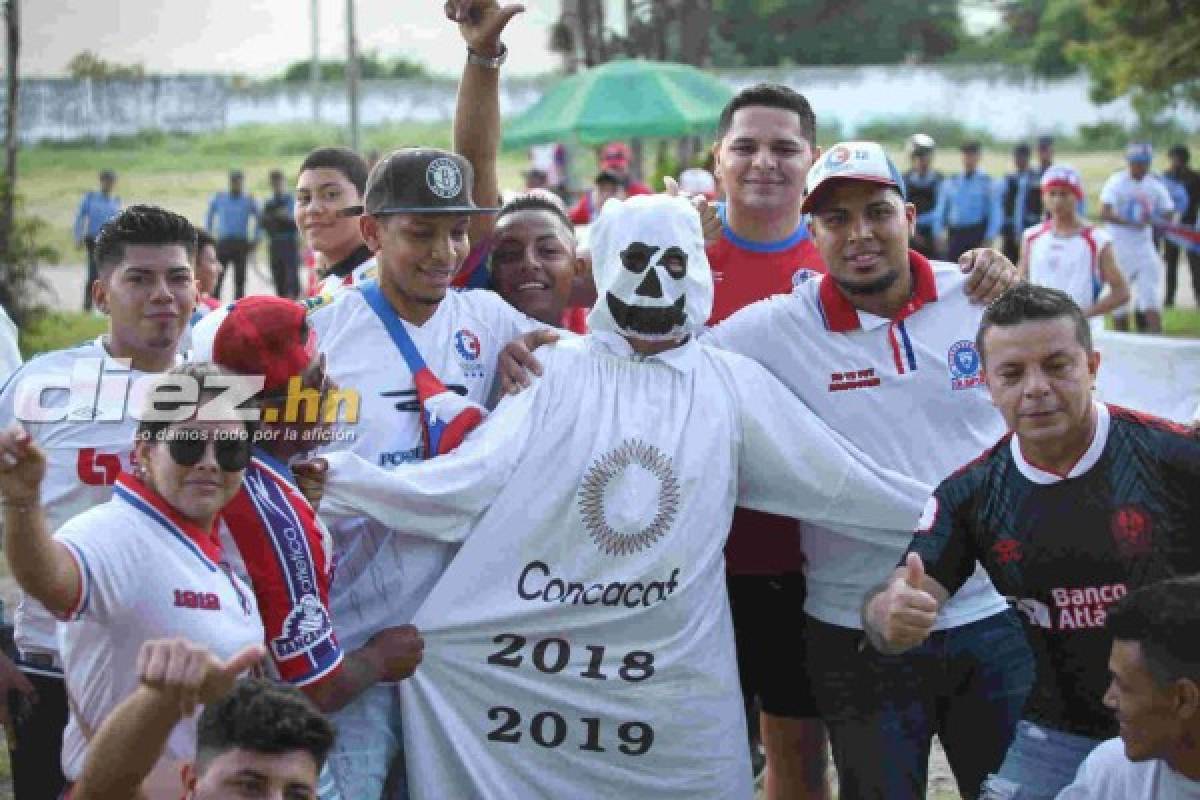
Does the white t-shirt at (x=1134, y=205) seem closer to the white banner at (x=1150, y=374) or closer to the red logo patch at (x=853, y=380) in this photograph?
the white banner at (x=1150, y=374)

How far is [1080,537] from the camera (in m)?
4.49

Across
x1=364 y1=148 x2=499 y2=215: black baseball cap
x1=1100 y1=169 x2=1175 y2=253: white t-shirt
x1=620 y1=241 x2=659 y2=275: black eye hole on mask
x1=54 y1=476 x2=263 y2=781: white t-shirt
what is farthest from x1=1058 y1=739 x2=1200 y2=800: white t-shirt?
x1=1100 y1=169 x2=1175 y2=253: white t-shirt

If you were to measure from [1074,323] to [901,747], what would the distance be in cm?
146

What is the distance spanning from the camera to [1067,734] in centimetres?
459

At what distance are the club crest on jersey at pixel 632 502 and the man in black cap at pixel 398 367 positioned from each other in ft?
1.47

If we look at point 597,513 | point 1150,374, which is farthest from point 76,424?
point 1150,374

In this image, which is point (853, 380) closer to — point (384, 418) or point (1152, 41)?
point (384, 418)

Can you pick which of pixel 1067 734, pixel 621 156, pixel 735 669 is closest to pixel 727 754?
pixel 735 669

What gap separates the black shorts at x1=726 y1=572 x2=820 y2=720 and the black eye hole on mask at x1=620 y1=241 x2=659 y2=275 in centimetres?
132

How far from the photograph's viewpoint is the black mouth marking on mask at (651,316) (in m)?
4.89

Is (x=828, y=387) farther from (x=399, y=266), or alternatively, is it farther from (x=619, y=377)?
(x=399, y=266)

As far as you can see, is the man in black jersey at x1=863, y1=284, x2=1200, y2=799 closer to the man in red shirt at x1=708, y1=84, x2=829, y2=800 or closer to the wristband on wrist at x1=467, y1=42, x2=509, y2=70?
the man in red shirt at x1=708, y1=84, x2=829, y2=800

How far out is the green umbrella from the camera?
21.9 m

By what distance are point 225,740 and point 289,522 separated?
0.72 m
